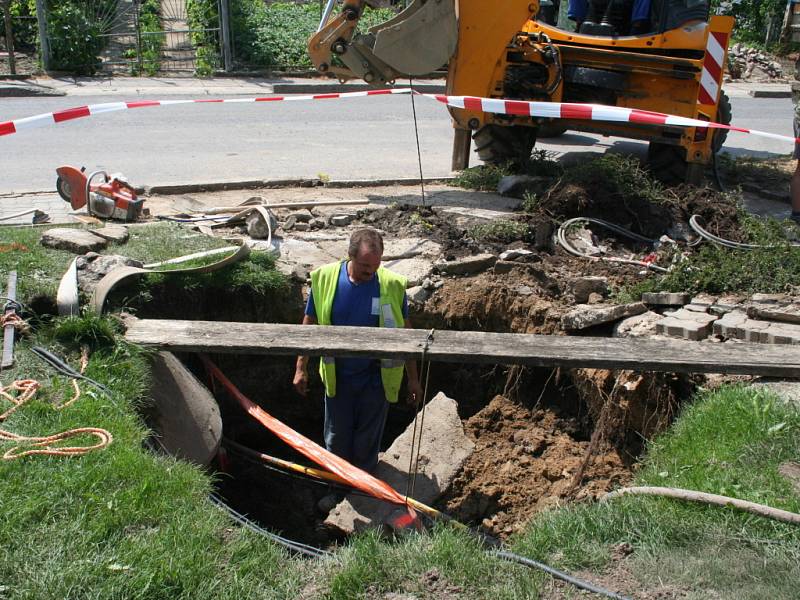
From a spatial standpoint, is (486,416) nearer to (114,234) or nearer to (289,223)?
(289,223)

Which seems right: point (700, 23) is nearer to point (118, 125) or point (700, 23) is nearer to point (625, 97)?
point (625, 97)

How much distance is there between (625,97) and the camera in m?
9.36

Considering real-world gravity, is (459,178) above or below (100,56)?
below

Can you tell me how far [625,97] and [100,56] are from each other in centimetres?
1452

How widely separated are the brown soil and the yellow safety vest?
1.17 m

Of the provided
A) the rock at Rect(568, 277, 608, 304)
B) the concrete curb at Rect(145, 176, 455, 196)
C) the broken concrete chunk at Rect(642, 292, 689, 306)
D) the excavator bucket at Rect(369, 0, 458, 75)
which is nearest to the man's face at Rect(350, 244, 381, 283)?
the rock at Rect(568, 277, 608, 304)

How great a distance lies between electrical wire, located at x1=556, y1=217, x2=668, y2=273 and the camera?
7.29 m

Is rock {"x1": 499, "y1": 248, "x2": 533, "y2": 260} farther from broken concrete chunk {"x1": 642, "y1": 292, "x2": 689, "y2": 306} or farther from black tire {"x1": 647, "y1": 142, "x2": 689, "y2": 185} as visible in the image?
black tire {"x1": 647, "y1": 142, "x2": 689, "y2": 185}

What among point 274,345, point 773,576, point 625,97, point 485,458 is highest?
point 625,97

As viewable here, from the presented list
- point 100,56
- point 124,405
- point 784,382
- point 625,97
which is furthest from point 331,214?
point 100,56

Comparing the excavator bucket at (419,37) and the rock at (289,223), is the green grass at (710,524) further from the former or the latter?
the excavator bucket at (419,37)

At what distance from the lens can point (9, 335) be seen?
16.7 ft

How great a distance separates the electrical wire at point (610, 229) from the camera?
287 inches

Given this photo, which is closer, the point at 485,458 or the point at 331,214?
the point at 485,458
